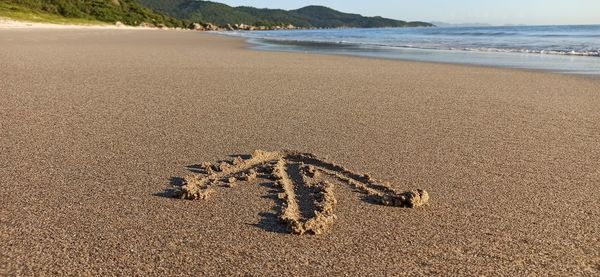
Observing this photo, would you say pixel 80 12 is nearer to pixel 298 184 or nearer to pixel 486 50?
pixel 486 50

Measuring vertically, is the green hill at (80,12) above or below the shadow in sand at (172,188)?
above

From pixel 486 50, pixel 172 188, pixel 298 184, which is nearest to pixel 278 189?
pixel 298 184

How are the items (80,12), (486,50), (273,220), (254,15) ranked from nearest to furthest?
1. (273,220)
2. (486,50)
3. (80,12)
4. (254,15)

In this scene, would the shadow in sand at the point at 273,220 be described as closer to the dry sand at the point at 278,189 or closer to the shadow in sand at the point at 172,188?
the dry sand at the point at 278,189

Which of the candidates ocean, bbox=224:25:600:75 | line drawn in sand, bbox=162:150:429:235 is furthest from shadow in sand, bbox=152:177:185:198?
ocean, bbox=224:25:600:75

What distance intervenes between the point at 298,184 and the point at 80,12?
57683 mm

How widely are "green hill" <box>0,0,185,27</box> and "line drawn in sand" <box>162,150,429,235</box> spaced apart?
129ft

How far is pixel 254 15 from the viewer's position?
157m

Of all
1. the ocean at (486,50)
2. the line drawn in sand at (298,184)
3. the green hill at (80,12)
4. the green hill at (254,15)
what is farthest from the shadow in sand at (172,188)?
the green hill at (254,15)

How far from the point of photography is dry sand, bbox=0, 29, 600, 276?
1945mm

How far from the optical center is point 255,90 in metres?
6.09

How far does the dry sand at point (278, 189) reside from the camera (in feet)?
6.38

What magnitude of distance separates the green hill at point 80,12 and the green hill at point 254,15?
54.0 metres

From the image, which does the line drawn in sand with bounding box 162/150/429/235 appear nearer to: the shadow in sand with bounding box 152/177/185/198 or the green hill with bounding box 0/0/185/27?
the shadow in sand with bounding box 152/177/185/198
